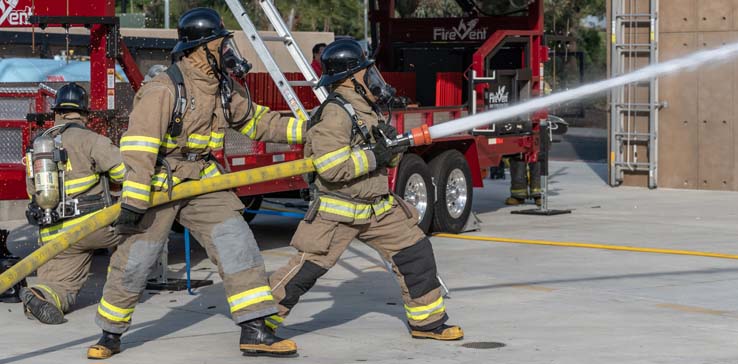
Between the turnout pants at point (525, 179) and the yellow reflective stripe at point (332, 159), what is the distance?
7910mm

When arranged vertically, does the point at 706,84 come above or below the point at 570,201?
above

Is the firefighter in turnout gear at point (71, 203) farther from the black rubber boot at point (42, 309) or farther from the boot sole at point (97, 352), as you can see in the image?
the boot sole at point (97, 352)

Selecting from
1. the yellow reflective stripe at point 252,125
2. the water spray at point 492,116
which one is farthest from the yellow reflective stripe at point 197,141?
the water spray at point 492,116

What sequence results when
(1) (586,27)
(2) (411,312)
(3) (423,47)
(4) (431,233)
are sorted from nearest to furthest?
(2) (411,312) < (4) (431,233) < (3) (423,47) < (1) (586,27)

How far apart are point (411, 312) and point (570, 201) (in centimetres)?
Answer: 877

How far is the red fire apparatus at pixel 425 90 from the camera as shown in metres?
9.38

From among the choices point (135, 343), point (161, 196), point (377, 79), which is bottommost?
point (135, 343)

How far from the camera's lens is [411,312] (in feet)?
23.2

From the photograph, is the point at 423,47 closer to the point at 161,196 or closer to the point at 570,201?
the point at 570,201

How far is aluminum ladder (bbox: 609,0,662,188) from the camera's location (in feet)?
55.7

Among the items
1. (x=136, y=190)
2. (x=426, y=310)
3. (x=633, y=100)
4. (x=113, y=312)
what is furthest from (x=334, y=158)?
(x=633, y=100)

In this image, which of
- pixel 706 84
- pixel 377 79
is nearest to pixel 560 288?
pixel 377 79

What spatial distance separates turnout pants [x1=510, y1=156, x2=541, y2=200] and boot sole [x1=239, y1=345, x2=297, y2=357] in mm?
8212

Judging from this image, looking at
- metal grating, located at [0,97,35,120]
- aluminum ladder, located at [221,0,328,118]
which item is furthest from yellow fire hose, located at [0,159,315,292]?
aluminum ladder, located at [221,0,328,118]
